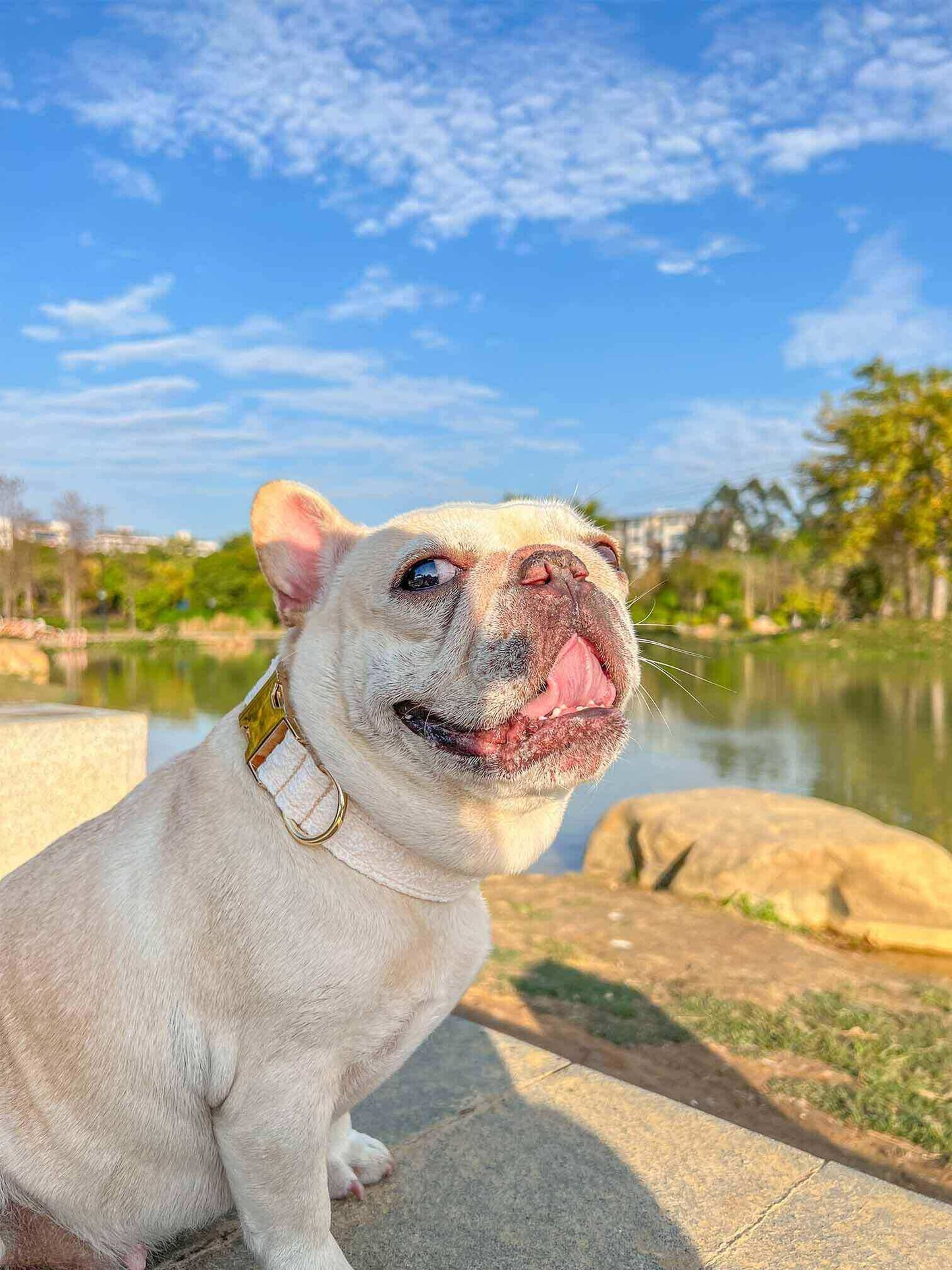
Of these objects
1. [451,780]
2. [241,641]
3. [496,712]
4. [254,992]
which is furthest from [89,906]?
[241,641]

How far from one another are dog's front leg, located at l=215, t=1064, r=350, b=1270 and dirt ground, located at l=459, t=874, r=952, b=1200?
2737 millimetres

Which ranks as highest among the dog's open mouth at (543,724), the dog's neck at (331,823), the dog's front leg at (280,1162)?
the dog's open mouth at (543,724)

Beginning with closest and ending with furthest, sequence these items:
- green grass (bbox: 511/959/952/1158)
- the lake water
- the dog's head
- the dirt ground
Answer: the dog's head, the dirt ground, green grass (bbox: 511/959/952/1158), the lake water

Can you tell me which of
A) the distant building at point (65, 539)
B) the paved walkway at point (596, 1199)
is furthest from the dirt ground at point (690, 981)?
the distant building at point (65, 539)

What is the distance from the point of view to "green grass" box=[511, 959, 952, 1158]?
4.28 m

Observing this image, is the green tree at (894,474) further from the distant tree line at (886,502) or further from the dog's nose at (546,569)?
the dog's nose at (546,569)

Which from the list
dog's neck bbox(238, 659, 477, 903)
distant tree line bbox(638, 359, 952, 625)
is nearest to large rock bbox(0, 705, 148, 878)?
dog's neck bbox(238, 659, 477, 903)

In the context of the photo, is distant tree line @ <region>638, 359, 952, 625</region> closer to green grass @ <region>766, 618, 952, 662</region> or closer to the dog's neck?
green grass @ <region>766, 618, 952, 662</region>

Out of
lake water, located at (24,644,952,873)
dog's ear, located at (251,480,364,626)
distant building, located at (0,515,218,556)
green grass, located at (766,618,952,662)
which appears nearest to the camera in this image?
dog's ear, located at (251,480,364,626)

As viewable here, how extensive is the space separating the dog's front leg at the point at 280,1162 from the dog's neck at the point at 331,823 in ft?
1.37

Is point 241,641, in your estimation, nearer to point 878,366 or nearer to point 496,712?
point 878,366

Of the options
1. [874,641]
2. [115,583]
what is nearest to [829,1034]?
[874,641]

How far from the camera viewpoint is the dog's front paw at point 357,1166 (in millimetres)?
2523

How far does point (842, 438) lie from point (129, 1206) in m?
47.1
